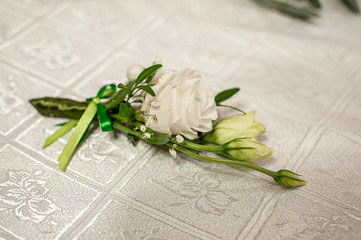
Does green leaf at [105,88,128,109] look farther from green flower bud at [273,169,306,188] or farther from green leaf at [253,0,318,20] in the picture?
green leaf at [253,0,318,20]

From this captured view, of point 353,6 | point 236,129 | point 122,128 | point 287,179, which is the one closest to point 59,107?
point 122,128

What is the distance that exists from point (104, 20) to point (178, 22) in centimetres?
22

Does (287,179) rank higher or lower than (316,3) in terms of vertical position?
lower

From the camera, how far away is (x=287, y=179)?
72cm

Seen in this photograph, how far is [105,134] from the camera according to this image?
33.7 inches

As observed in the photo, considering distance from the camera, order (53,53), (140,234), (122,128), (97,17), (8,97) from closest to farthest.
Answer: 1. (140,234)
2. (122,128)
3. (8,97)
4. (53,53)
5. (97,17)

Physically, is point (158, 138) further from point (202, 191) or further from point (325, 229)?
point (325, 229)

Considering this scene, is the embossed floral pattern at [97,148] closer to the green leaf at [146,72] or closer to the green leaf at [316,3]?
the green leaf at [146,72]

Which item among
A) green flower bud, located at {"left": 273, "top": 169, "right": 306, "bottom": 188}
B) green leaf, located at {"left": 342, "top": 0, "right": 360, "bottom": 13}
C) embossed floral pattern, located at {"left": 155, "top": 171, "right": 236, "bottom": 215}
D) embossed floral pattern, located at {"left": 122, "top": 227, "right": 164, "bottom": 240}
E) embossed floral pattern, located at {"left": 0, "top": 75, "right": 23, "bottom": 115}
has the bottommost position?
embossed floral pattern, located at {"left": 0, "top": 75, "right": 23, "bottom": 115}

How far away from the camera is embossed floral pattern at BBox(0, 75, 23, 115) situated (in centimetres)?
91

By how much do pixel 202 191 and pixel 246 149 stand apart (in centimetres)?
12

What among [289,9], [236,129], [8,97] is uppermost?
[289,9]

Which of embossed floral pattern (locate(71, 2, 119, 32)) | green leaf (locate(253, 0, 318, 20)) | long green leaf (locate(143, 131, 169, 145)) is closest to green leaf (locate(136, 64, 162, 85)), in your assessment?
long green leaf (locate(143, 131, 169, 145))

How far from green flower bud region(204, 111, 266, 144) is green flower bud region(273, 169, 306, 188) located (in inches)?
3.3
